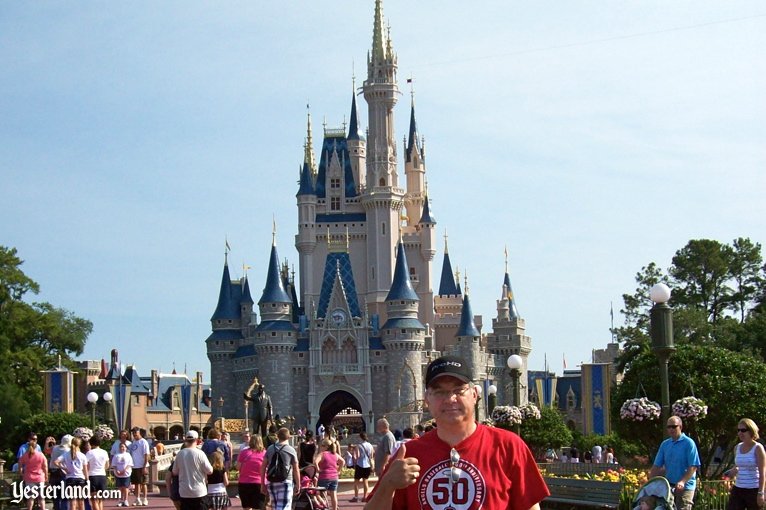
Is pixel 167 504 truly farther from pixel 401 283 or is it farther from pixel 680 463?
pixel 401 283

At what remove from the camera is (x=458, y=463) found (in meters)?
6.25

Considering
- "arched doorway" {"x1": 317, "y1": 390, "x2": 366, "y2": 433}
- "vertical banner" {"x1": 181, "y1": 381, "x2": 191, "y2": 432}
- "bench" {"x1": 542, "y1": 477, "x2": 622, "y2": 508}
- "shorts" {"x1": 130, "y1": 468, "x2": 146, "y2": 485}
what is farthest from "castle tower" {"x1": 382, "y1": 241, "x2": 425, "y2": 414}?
"bench" {"x1": 542, "y1": 477, "x2": 622, "y2": 508}

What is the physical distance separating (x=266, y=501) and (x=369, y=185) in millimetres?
75672

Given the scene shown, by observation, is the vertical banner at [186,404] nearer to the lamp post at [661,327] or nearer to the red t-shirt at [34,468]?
the red t-shirt at [34,468]

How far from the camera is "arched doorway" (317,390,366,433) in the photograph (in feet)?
280

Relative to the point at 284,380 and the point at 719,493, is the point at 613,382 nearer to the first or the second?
the point at 284,380

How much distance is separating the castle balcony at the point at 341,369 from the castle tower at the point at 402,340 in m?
1.98

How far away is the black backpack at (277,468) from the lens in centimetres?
1503

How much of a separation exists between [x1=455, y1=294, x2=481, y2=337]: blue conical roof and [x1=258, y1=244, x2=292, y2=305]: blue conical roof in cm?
1135

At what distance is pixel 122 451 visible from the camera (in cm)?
2247

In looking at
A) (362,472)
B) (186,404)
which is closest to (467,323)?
(186,404)

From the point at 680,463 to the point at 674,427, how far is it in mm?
341

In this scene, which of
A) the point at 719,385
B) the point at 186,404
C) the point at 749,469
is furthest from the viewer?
the point at 186,404

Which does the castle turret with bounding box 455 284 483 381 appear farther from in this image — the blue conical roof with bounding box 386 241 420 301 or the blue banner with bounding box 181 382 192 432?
the blue banner with bounding box 181 382 192 432
